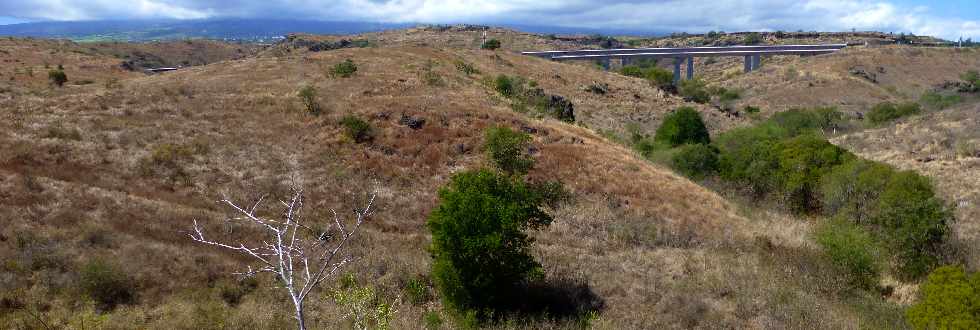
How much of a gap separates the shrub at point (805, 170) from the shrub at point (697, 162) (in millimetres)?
4227

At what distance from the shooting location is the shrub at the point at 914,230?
543 inches

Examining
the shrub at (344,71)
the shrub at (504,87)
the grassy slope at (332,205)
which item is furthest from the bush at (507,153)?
the shrub at (504,87)

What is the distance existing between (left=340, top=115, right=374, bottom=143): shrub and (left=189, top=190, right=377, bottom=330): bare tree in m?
7.49

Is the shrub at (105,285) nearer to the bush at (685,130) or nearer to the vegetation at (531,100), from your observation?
the vegetation at (531,100)

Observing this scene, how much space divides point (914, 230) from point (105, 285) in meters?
17.2

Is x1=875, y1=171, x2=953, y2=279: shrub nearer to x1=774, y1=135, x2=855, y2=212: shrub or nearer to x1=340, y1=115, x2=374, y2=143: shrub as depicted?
x1=774, y1=135, x2=855, y2=212: shrub

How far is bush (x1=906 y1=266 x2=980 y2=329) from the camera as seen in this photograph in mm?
9391

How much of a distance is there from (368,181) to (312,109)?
832 cm

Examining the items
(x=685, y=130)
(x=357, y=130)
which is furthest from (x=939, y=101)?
(x=357, y=130)

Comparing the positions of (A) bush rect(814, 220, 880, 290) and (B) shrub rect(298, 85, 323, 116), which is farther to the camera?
(B) shrub rect(298, 85, 323, 116)

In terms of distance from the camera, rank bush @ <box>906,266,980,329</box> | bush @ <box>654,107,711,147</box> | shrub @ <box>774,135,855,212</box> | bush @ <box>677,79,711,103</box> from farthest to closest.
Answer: bush @ <box>677,79,711,103</box> < bush @ <box>654,107,711,147</box> < shrub @ <box>774,135,855,212</box> < bush @ <box>906,266,980,329</box>

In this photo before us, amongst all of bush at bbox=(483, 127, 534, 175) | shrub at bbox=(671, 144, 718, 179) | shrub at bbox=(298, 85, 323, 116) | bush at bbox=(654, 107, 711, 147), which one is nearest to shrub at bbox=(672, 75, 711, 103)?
bush at bbox=(654, 107, 711, 147)

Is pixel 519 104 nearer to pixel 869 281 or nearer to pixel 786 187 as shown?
pixel 786 187

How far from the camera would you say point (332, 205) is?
56.5ft
